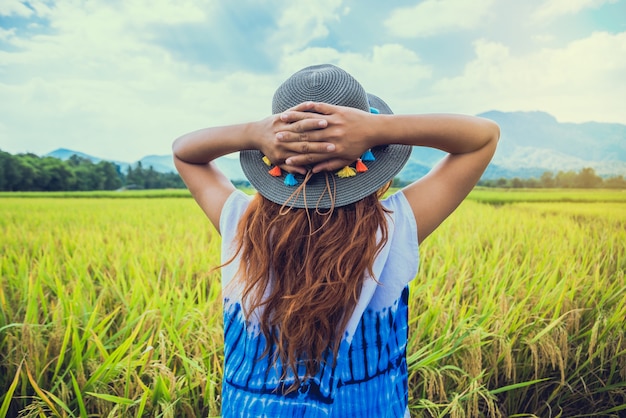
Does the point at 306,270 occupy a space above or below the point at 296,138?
below

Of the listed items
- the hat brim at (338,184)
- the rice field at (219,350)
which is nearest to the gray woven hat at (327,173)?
the hat brim at (338,184)

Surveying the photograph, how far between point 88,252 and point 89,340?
1566 millimetres

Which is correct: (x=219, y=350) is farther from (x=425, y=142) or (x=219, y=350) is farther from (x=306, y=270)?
(x=425, y=142)

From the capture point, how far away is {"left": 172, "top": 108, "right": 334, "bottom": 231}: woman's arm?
0.79 m

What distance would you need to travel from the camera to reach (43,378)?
5.17 ft

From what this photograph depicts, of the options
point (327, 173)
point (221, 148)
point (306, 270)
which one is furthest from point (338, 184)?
point (221, 148)

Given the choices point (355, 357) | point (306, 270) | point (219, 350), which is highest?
point (306, 270)

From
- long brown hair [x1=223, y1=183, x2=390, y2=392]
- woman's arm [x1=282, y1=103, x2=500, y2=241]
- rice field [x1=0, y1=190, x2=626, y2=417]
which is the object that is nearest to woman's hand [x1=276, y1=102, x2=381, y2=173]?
woman's arm [x1=282, y1=103, x2=500, y2=241]

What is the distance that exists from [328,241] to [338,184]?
12cm

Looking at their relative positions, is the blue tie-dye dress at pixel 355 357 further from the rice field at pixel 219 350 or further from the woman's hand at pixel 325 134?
the rice field at pixel 219 350

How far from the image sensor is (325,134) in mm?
766

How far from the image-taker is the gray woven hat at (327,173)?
81 cm

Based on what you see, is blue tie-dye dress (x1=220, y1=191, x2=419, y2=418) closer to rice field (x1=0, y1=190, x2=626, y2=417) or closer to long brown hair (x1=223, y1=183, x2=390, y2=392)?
long brown hair (x1=223, y1=183, x2=390, y2=392)

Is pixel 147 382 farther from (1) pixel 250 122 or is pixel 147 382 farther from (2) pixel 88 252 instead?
(2) pixel 88 252
